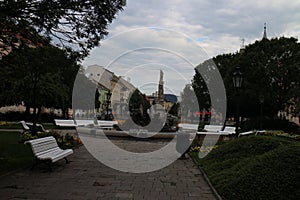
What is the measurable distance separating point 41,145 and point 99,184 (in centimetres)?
259

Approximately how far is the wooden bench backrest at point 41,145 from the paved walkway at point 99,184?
1.52 ft

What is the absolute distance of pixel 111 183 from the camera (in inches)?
305

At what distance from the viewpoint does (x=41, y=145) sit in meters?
9.34

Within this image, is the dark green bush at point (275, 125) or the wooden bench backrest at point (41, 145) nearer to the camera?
the wooden bench backrest at point (41, 145)

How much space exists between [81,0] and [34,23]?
1394mm

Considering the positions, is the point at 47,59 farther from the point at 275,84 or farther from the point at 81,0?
the point at 275,84

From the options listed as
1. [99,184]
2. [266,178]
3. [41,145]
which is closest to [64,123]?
[41,145]

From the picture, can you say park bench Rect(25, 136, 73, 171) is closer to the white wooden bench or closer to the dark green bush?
the white wooden bench

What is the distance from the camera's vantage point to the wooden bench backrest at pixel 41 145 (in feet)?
28.5

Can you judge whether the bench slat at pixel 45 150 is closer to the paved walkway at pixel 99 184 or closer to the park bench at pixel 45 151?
the park bench at pixel 45 151

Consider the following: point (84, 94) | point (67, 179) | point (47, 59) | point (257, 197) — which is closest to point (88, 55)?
point (47, 59)

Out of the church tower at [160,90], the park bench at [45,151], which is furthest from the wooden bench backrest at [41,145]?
the church tower at [160,90]

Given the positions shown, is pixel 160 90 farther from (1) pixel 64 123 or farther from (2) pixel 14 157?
(2) pixel 14 157

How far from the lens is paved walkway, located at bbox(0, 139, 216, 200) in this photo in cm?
661
